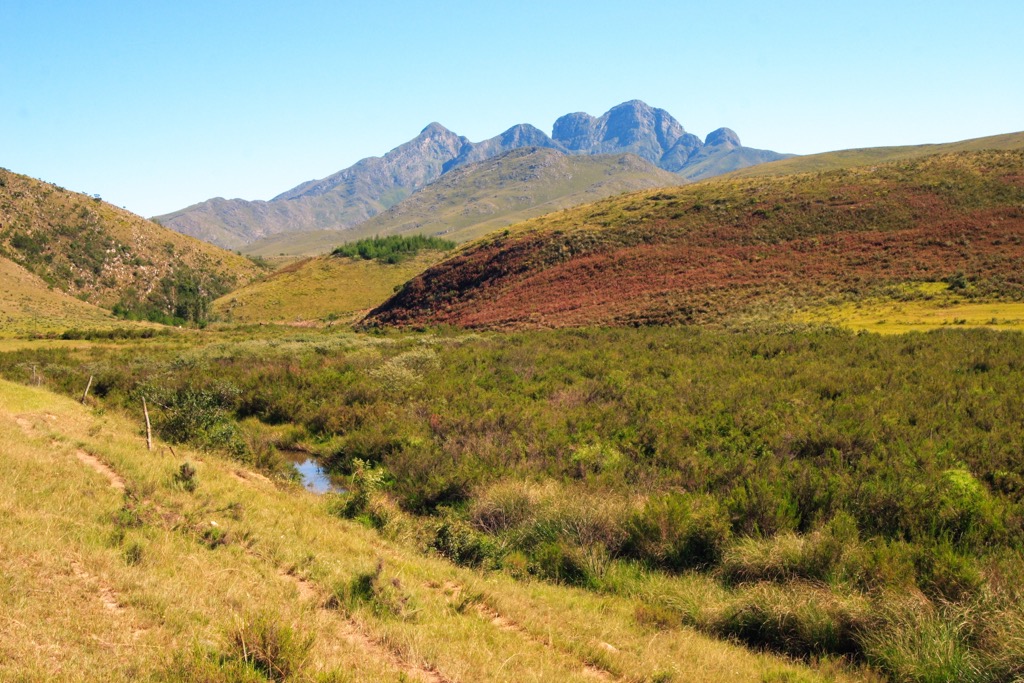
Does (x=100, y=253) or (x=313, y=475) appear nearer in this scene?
(x=313, y=475)

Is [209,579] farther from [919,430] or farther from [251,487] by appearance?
[919,430]

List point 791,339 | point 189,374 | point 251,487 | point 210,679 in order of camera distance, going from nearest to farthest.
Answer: point 210,679
point 251,487
point 189,374
point 791,339

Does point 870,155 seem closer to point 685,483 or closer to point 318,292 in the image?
point 318,292

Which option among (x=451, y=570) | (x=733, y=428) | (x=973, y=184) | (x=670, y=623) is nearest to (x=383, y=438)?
(x=451, y=570)

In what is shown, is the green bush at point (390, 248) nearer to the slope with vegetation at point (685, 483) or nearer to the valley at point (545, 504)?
the valley at point (545, 504)

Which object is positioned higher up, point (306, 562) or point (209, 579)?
point (209, 579)

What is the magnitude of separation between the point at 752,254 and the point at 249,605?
157 feet

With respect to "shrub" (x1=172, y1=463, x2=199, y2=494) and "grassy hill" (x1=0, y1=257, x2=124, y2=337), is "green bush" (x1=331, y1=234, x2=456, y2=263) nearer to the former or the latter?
"grassy hill" (x1=0, y1=257, x2=124, y2=337)

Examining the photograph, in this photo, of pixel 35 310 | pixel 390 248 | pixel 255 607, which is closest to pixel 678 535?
pixel 255 607

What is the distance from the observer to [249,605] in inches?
250

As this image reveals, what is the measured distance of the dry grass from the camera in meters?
4.94

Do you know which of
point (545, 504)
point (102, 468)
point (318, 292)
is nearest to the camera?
point (102, 468)

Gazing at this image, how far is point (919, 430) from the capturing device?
1281 centimetres

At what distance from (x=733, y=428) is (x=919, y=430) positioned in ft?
13.2
